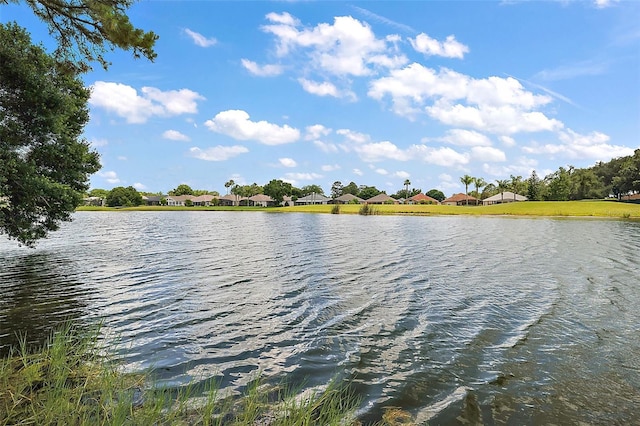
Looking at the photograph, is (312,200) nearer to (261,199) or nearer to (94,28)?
(261,199)

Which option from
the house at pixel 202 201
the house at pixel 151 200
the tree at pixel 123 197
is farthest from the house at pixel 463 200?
the house at pixel 151 200

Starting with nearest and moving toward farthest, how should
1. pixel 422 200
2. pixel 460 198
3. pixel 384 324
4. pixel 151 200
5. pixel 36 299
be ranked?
pixel 384 324 < pixel 36 299 < pixel 460 198 < pixel 422 200 < pixel 151 200

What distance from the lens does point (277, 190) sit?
14375 centimetres

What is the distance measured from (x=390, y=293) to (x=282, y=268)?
679 centimetres

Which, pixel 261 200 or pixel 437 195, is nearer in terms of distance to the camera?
pixel 261 200

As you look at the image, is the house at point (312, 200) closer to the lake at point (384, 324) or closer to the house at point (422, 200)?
the house at point (422, 200)

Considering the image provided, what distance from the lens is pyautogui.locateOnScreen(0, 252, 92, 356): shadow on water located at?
886cm

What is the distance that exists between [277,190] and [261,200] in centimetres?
1528

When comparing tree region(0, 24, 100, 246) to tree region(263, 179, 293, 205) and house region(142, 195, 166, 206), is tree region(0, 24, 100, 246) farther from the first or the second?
house region(142, 195, 166, 206)

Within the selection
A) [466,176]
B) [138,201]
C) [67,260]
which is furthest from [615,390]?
[138,201]

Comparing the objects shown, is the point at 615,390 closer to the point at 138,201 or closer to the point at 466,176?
the point at 466,176

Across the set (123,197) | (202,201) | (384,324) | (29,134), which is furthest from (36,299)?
(202,201)

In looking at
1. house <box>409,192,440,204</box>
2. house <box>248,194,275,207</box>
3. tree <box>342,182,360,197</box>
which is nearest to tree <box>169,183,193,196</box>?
house <box>248,194,275,207</box>

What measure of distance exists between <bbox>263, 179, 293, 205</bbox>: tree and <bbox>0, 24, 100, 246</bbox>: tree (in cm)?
12836
